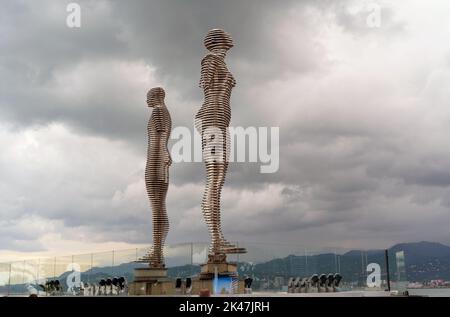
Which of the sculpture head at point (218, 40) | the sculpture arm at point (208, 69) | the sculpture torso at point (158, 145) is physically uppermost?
the sculpture head at point (218, 40)

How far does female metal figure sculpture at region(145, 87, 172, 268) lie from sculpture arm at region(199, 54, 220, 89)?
6207 mm

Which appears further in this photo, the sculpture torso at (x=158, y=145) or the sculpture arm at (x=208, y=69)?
the sculpture torso at (x=158, y=145)

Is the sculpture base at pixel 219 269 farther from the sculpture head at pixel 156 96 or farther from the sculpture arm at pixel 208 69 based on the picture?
the sculpture head at pixel 156 96

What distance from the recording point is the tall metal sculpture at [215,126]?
2725 cm

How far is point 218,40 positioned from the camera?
29203 mm

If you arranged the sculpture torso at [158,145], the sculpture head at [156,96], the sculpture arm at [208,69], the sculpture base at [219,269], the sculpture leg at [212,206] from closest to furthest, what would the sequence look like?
the sculpture base at [219,269], the sculpture leg at [212,206], the sculpture arm at [208,69], the sculpture torso at [158,145], the sculpture head at [156,96]

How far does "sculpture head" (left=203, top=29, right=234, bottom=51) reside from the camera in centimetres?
2920

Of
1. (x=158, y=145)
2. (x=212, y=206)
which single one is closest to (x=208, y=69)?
(x=158, y=145)

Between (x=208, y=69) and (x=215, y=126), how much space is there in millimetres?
3518

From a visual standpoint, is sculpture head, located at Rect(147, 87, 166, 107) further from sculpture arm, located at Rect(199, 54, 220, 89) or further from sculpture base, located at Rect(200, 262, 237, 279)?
sculpture base, located at Rect(200, 262, 237, 279)

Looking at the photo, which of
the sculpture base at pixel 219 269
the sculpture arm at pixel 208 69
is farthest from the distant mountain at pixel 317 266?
the sculpture arm at pixel 208 69

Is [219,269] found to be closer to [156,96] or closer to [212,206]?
[212,206]

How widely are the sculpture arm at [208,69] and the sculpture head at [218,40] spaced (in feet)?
2.14
